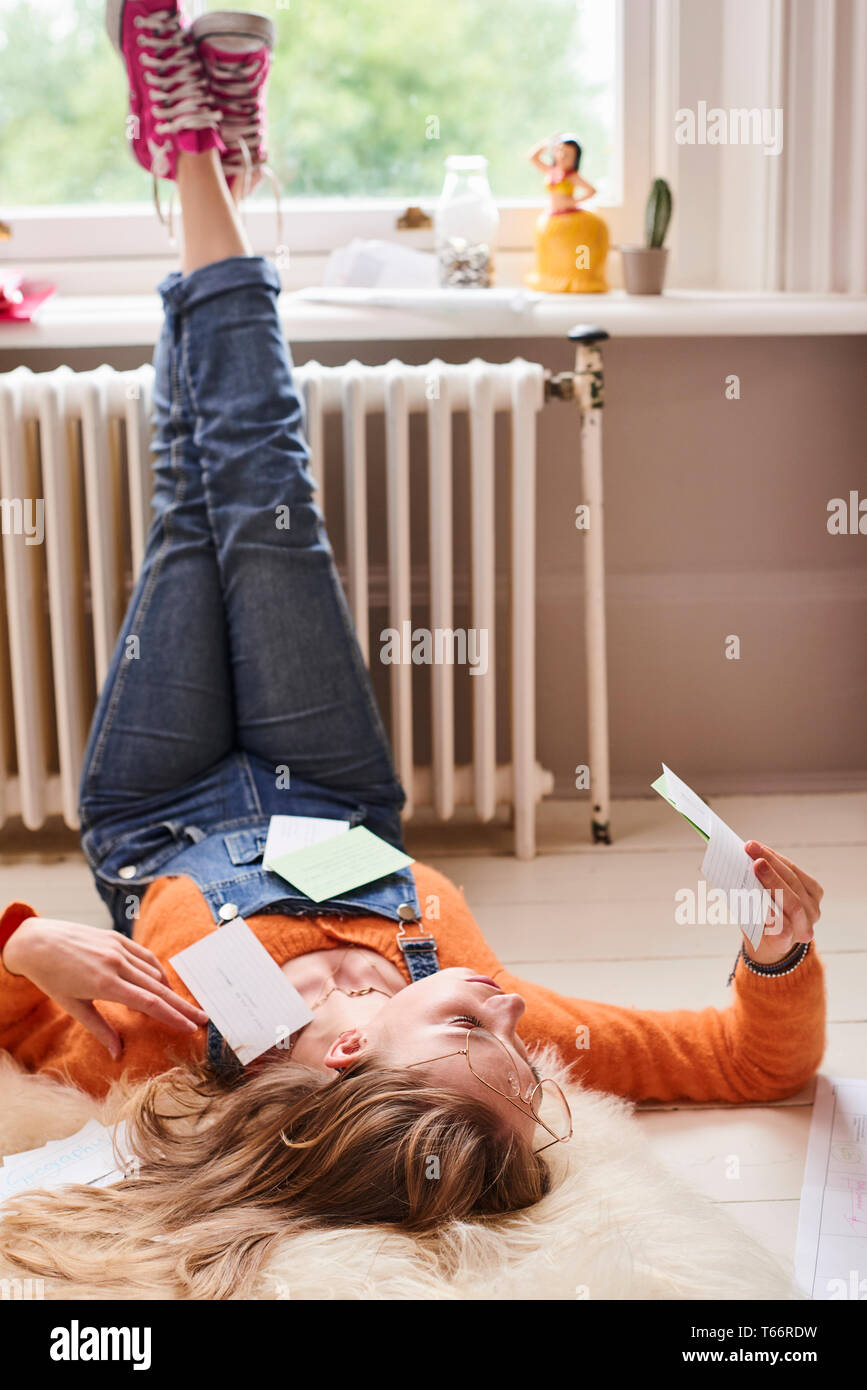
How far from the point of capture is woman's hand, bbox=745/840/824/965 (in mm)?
1035

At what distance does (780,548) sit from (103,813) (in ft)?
3.64

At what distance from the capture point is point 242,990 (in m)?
1.11

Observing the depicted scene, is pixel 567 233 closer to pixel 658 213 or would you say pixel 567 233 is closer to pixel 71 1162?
pixel 658 213

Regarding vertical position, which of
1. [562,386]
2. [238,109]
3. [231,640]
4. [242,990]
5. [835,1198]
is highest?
[238,109]

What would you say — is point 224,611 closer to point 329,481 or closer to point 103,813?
point 103,813

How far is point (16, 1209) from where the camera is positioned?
3.02 feet

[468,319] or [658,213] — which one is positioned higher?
[658,213]

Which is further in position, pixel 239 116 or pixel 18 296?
pixel 18 296

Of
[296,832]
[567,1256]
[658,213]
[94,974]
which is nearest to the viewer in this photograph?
[567,1256]

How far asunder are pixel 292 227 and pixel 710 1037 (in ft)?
4.53

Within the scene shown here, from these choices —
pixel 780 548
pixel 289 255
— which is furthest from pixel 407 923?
pixel 289 255

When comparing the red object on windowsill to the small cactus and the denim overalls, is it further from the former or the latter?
the small cactus

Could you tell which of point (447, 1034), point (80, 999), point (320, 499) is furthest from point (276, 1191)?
point (320, 499)

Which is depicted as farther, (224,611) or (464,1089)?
(224,611)
